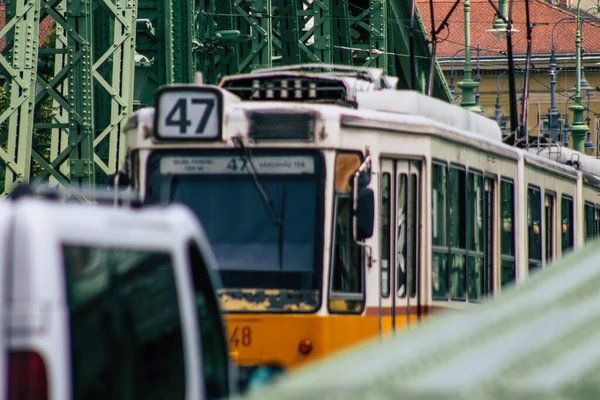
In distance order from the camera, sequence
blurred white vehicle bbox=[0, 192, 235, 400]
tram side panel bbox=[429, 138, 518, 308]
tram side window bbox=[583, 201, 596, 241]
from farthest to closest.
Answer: tram side window bbox=[583, 201, 596, 241] → tram side panel bbox=[429, 138, 518, 308] → blurred white vehicle bbox=[0, 192, 235, 400]

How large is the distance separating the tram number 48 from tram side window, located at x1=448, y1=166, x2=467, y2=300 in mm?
2133

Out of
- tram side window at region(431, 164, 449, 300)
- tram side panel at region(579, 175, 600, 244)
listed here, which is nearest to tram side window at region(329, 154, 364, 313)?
tram side window at region(431, 164, 449, 300)

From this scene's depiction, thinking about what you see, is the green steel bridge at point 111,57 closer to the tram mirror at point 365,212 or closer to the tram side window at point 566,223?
the tram mirror at point 365,212

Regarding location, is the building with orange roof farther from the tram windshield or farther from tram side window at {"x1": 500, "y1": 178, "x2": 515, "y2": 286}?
the tram windshield

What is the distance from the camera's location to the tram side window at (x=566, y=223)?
16156 mm

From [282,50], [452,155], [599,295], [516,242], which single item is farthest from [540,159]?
[599,295]

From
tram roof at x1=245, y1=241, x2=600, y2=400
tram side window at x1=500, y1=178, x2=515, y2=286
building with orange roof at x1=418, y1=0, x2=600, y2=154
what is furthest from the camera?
building with orange roof at x1=418, y1=0, x2=600, y2=154

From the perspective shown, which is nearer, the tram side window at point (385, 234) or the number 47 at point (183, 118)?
the number 47 at point (183, 118)

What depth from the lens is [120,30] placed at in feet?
50.1

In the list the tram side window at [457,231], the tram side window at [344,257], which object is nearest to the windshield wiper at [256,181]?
the tram side window at [344,257]

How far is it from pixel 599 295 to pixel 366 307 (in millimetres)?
8407

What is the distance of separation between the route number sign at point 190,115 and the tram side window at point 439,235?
5.92ft

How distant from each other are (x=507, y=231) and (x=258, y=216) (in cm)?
395

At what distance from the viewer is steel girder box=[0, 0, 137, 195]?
13.4m
